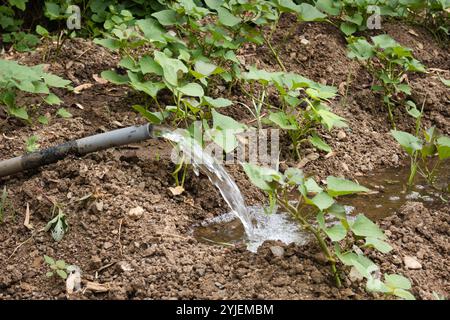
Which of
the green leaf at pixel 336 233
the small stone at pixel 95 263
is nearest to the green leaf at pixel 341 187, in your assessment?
the green leaf at pixel 336 233

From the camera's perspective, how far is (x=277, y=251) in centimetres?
237

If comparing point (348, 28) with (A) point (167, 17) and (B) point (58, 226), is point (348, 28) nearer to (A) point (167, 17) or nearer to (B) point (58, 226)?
(A) point (167, 17)

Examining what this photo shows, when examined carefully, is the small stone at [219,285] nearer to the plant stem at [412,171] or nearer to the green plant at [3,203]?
the green plant at [3,203]

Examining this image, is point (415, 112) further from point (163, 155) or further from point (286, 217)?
point (163, 155)

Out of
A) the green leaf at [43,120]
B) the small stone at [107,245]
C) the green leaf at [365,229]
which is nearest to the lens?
the green leaf at [365,229]

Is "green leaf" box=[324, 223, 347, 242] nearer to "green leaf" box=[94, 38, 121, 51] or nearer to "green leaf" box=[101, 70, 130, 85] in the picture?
"green leaf" box=[101, 70, 130, 85]

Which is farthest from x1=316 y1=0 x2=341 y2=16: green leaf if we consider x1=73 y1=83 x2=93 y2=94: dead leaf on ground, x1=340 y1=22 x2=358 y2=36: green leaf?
x1=73 y1=83 x2=93 y2=94: dead leaf on ground

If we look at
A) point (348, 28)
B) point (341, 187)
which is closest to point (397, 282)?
point (341, 187)

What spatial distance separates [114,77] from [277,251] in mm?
1311

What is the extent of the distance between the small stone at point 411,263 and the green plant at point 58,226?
1.23 metres

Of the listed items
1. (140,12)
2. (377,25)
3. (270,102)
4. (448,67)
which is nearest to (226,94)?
(270,102)

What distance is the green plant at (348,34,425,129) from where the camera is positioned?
3.44m

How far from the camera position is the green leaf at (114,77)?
10.6ft

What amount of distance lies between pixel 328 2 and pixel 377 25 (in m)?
0.41
